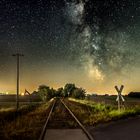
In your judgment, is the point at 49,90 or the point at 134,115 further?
the point at 49,90

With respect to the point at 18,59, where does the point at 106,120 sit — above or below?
below

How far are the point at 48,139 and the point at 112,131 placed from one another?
3250 mm

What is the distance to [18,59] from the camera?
57.8m

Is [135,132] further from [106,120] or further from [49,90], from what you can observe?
[49,90]

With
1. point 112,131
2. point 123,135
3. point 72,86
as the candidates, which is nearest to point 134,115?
point 112,131

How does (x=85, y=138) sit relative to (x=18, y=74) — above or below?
below

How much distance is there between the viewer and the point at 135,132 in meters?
13.9

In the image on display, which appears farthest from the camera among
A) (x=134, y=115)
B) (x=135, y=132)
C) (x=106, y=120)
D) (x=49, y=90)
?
(x=49, y=90)

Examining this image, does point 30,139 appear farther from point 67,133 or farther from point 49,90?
point 49,90

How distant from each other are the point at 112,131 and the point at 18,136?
4.03m

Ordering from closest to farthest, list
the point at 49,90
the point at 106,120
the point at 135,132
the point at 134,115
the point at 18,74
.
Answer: the point at 135,132 → the point at 106,120 → the point at 134,115 → the point at 18,74 → the point at 49,90

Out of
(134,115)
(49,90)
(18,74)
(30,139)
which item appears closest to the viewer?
(30,139)

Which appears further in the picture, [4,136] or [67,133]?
[67,133]

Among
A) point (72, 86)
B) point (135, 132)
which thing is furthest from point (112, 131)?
Answer: point (72, 86)
